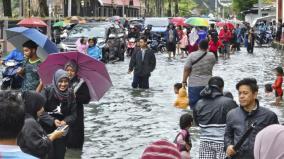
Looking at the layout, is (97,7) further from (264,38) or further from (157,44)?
(157,44)

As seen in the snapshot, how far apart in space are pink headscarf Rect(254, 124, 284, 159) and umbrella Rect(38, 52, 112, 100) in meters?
5.77

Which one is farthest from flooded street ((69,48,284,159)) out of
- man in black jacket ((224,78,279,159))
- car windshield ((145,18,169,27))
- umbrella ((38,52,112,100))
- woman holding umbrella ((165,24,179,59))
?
car windshield ((145,18,169,27))

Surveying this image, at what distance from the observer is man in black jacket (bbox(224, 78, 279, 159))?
258 inches

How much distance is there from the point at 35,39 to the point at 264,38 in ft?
126

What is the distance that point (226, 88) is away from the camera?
63.0 feet

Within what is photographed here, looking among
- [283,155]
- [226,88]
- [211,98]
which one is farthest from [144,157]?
[226,88]

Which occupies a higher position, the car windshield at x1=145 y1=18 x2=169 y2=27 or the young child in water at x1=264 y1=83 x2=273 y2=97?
the car windshield at x1=145 y1=18 x2=169 y2=27

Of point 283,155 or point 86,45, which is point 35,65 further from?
point 86,45

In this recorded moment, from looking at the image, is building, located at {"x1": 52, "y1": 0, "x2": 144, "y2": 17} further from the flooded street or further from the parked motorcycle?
the flooded street

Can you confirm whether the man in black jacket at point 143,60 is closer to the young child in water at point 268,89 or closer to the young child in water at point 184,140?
the young child in water at point 268,89

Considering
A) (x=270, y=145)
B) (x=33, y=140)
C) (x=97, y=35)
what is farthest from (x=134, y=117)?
(x=97, y=35)

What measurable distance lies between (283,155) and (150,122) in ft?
31.7

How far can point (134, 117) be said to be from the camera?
46.4 ft

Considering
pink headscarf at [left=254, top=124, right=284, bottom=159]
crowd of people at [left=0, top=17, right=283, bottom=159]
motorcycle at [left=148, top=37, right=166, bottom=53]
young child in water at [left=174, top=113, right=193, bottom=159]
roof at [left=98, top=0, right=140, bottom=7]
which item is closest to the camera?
pink headscarf at [left=254, top=124, right=284, bottom=159]
